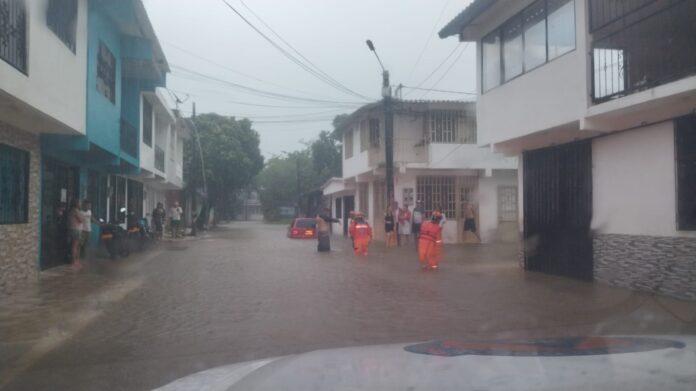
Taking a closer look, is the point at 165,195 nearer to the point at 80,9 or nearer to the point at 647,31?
the point at 80,9

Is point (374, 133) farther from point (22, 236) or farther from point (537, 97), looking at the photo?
point (22, 236)

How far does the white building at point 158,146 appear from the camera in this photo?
20828 millimetres

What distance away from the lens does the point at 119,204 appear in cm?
2027

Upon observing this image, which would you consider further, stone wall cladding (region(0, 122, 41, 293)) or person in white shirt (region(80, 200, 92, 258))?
person in white shirt (region(80, 200, 92, 258))

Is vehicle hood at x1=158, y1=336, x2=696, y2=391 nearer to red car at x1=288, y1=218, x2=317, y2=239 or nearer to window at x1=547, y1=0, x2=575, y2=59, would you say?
window at x1=547, y1=0, x2=575, y2=59

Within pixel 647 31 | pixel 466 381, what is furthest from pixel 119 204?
pixel 466 381

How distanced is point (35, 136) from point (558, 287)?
9619 mm

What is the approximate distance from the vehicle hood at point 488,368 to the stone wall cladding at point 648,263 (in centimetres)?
652

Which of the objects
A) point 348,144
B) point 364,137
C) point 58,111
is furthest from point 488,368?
point 348,144

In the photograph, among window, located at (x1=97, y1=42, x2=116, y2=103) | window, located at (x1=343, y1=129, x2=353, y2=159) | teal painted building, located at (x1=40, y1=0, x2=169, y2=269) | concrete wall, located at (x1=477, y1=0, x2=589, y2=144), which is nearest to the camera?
concrete wall, located at (x1=477, y1=0, x2=589, y2=144)

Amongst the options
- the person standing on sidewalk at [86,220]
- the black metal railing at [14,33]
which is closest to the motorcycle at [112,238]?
the person standing on sidewalk at [86,220]

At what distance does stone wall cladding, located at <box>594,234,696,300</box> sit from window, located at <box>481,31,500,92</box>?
4080mm

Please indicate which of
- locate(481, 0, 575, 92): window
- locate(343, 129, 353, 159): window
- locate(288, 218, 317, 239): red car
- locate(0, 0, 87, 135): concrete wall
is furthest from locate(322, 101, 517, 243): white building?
locate(0, 0, 87, 135): concrete wall

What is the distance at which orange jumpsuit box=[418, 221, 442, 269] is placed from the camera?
13125mm
